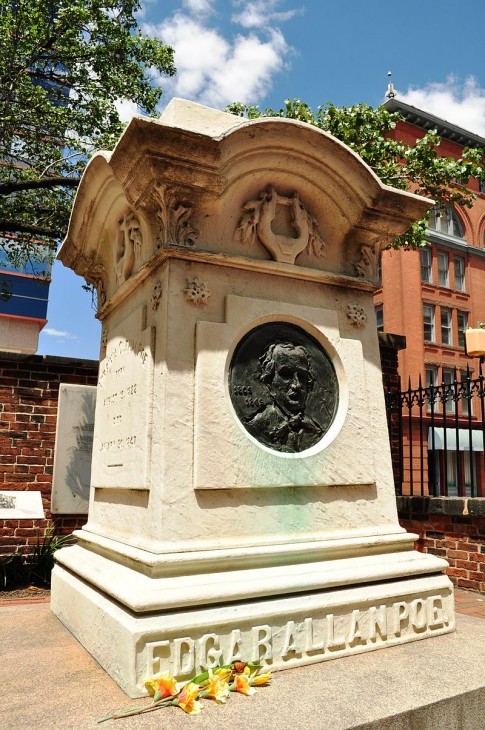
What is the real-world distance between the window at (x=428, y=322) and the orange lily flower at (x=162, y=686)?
85.2 ft

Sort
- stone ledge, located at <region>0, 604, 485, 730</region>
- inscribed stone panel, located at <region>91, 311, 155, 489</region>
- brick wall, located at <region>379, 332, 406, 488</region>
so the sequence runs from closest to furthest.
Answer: stone ledge, located at <region>0, 604, 485, 730</region>
inscribed stone panel, located at <region>91, 311, 155, 489</region>
brick wall, located at <region>379, 332, 406, 488</region>

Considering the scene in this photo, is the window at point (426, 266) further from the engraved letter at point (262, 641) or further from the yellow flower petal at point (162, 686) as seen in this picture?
the yellow flower petal at point (162, 686)

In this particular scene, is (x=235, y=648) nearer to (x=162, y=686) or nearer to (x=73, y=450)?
(x=162, y=686)

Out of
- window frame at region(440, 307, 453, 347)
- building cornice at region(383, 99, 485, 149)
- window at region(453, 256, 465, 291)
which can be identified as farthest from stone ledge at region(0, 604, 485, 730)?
window at region(453, 256, 465, 291)

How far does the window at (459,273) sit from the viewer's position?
95.3 feet

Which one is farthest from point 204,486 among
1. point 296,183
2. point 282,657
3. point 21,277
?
point 21,277

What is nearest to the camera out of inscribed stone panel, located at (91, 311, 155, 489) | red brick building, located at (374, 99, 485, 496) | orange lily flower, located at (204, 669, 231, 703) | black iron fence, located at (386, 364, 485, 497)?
orange lily flower, located at (204, 669, 231, 703)

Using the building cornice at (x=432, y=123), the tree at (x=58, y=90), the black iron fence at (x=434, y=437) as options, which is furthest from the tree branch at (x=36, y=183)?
the building cornice at (x=432, y=123)

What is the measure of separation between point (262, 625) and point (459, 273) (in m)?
29.4

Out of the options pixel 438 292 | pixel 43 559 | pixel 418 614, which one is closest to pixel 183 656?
pixel 418 614

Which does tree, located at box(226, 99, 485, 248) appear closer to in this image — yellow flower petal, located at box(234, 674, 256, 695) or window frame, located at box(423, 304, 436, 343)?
yellow flower petal, located at box(234, 674, 256, 695)

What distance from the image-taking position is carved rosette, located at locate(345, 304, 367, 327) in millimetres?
3573

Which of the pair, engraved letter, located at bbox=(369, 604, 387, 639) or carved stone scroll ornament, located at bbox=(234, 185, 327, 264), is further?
carved stone scroll ornament, located at bbox=(234, 185, 327, 264)

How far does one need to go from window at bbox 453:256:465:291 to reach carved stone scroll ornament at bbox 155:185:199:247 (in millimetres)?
28215
